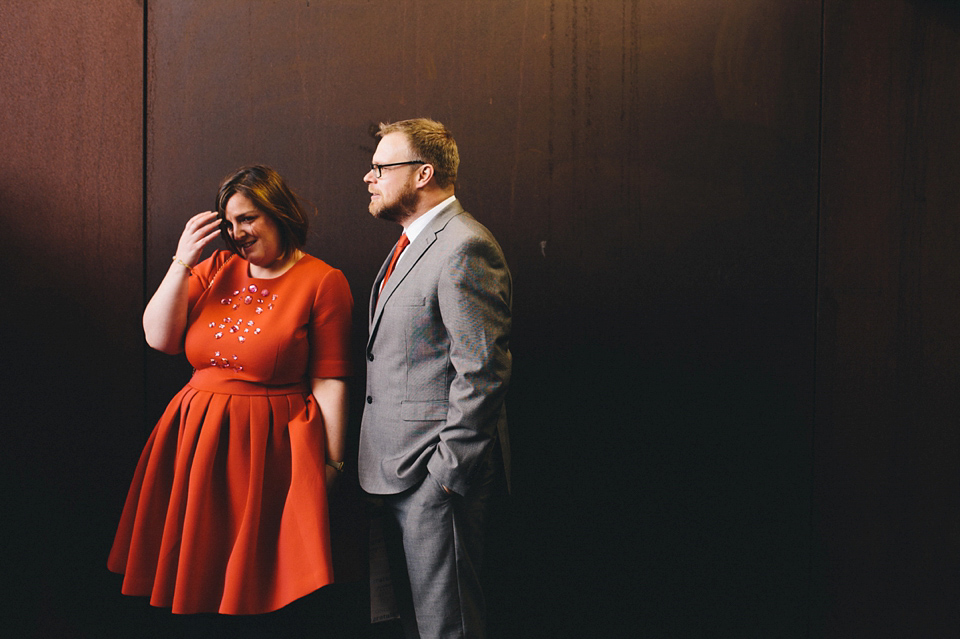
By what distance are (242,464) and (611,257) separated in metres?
1.47

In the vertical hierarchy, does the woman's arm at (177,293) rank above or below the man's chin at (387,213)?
below

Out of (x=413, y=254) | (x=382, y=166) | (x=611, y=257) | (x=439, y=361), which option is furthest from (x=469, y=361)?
(x=611, y=257)

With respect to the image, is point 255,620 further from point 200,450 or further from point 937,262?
point 937,262

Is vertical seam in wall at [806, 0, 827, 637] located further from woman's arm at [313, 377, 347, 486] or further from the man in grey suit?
woman's arm at [313, 377, 347, 486]

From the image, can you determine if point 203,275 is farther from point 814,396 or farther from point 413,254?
point 814,396

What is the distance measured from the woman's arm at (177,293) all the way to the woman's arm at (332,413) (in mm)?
424

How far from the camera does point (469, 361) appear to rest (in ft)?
4.56

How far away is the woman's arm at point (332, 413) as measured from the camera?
1.57 meters

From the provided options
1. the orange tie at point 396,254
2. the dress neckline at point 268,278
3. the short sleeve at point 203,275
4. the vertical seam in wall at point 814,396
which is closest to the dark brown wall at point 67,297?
the short sleeve at point 203,275

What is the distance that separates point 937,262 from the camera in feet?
7.28

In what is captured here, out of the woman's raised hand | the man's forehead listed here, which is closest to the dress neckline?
the woman's raised hand

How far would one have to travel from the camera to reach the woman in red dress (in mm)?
1441

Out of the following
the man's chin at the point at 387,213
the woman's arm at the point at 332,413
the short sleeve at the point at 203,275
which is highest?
the man's chin at the point at 387,213

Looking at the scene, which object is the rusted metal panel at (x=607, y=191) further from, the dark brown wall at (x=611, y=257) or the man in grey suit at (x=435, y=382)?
the man in grey suit at (x=435, y=382)
